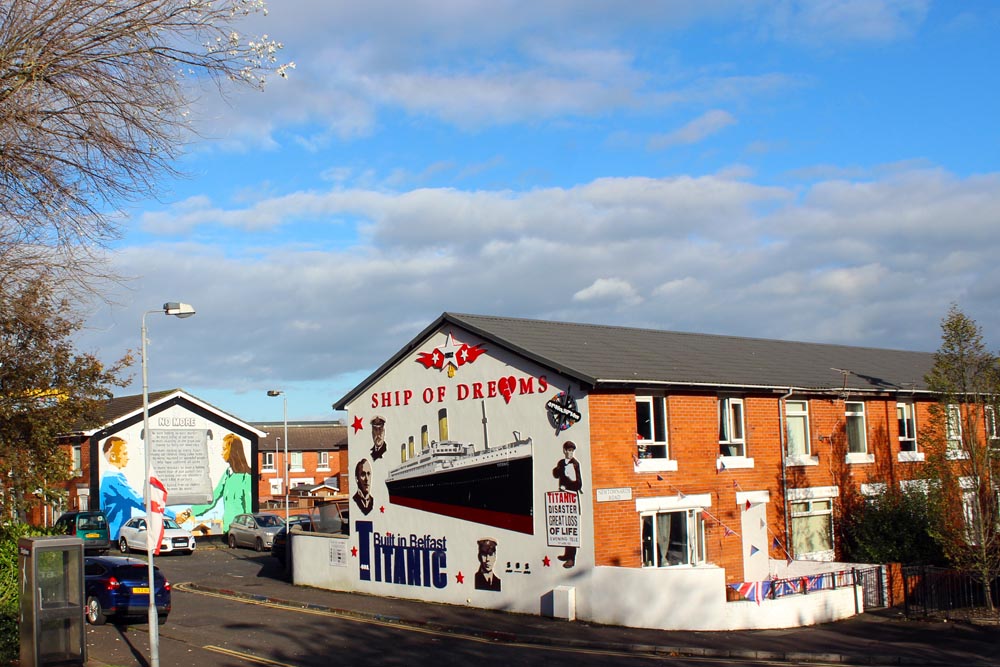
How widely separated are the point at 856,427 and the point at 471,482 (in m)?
12.6

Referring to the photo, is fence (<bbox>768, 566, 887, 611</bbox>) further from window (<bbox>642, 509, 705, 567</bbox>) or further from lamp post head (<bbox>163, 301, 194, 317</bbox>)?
lamp post head (<bbox>163, 301, 194, 317</bbox>)

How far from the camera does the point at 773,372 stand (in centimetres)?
2898

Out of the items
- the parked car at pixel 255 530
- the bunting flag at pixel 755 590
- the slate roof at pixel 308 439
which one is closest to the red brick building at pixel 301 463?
the slate roof at pixel 308 439

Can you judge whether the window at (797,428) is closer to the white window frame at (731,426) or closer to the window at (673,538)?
the white window frame at (731,426)

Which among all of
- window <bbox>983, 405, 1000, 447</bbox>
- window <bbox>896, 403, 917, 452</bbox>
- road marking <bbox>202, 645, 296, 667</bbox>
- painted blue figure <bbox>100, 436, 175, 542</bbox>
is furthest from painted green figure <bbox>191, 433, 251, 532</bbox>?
window <bbox>983, 405, 1000, 447</bbox>

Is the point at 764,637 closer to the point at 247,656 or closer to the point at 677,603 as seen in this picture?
the point at 677,603

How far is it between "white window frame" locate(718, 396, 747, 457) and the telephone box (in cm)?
1607

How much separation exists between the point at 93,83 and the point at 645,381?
1445 centimetres

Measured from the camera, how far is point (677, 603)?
2084 centimetres

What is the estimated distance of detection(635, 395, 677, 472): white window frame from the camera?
23.7 meters

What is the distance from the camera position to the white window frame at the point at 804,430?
27414 millimetres

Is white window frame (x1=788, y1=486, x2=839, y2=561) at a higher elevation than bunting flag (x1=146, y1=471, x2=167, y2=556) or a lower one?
lower

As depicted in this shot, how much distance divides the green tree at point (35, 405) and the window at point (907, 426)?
79.5 feet

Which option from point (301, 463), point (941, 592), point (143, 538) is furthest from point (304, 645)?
point (301, 463)
